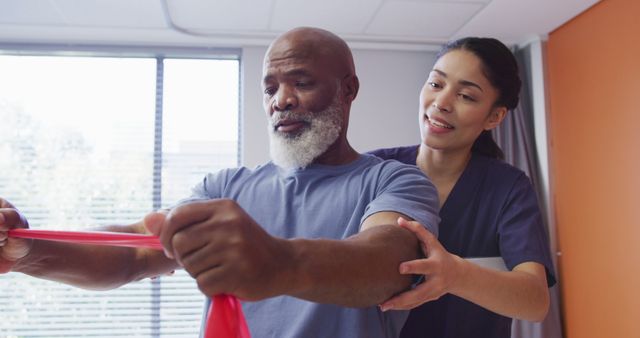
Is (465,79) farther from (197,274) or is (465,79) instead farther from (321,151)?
(197,274)

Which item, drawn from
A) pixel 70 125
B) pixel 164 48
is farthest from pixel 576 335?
pixel 70 125

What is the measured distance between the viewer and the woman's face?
1425mm

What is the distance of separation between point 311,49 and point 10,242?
0.65 meters

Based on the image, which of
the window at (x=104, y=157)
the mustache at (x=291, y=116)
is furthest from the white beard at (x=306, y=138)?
the window at (x=104, y=157)

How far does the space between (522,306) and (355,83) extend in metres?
0.60

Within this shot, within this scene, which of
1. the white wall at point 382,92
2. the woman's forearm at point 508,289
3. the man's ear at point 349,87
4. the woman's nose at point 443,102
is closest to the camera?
the woman's forearm at point 508,289

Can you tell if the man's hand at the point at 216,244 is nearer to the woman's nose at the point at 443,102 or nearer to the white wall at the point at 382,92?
the woman's nose at the point at 443,102

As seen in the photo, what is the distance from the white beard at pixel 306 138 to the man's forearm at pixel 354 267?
351mm

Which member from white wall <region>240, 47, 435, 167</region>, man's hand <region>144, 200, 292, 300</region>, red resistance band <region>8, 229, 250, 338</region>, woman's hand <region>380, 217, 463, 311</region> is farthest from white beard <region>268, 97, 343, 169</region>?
white wall <region>240, 47, 435, 167</region>

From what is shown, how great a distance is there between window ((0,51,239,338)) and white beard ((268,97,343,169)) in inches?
113

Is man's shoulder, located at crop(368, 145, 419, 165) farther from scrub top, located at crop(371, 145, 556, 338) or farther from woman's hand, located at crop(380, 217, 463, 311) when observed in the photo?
woman's hand, located at crop(380, 217, 463, 311)

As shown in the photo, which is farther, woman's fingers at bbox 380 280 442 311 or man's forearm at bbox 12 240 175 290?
man's forearm at bbox 12 240 175 290

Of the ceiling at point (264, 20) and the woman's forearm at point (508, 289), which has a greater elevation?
the ceiling at point (264, 20)

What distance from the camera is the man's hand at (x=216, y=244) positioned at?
1.77 ft
